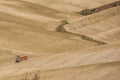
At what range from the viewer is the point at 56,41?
5797 centimetres

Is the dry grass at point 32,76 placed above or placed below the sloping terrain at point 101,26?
above

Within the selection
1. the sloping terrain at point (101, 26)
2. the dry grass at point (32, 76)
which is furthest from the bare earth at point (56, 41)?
the dry grass at point (32, 76)

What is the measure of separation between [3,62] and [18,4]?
50.4 meters

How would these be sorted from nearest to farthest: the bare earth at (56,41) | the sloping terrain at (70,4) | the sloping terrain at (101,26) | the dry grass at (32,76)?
the dry grass at (32,76) → the bare earth at (56,41) → the sloping terrain at (101,26) → the sloping terrain at (70,4)

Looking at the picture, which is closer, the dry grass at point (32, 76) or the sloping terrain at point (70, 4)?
the dry grass at point (32, 76)

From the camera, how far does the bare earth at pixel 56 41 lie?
2828 centimetres

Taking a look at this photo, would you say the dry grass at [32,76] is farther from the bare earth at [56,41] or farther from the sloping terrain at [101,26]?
the sloping terrain at [101,26]

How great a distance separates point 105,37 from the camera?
201 feet

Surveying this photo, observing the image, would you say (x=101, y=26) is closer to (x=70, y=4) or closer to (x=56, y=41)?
(x=56, y=41)

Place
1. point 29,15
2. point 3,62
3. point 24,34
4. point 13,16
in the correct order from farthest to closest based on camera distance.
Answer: point 29,15, point 13,16, point 24,34, point 3,62

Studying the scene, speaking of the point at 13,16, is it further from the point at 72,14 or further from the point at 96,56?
the point at 96,56

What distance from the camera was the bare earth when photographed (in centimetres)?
2828

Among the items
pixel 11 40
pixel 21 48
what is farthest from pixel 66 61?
pixel 11 40

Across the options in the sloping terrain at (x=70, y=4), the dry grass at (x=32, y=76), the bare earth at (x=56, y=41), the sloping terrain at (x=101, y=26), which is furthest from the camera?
the sloping terrain at (x=70, y=4)
